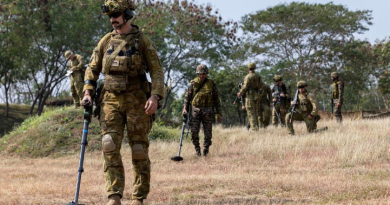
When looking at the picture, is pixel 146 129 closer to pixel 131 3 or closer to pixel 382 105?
pixel 131 3

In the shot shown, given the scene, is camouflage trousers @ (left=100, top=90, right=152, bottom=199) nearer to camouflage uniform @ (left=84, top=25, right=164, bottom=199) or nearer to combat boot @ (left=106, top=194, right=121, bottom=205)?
camouflage uniform @ (left=84, top=25, right=164, bottom=199)

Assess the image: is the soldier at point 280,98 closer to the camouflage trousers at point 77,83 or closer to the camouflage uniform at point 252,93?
the camouflage uniform at point 252,93

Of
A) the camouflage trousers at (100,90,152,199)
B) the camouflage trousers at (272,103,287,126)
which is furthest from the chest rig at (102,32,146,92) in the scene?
the camouflage trousers at (272,103,287,126)

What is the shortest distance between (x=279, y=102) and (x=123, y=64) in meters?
12.2

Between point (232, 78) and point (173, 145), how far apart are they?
21648mm

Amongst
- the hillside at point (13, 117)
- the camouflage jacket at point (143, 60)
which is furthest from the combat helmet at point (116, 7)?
the hillside at point (13, 117)

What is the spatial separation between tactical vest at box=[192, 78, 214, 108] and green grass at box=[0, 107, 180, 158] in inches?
159

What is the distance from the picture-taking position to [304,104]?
45.7 feet

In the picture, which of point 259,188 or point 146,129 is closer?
point 146,129

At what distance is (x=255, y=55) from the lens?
35.6m

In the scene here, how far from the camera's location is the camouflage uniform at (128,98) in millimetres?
5508

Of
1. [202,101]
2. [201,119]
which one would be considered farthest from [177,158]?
[202,101]

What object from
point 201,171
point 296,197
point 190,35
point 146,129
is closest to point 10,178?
point 201,171

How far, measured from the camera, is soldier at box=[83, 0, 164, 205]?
551 centimetres
